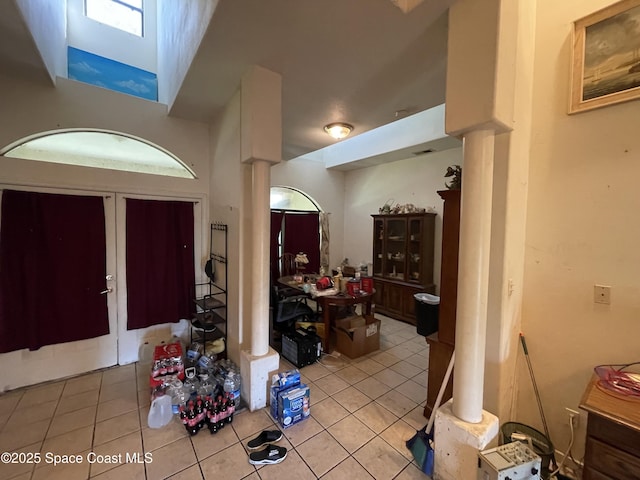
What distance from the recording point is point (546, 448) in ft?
5.30

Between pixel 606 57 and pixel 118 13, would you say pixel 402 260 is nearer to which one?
pixel 606 57

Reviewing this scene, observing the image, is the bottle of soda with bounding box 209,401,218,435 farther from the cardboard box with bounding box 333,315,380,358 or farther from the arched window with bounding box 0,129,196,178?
the arched window with bounding box 0,129,196,178

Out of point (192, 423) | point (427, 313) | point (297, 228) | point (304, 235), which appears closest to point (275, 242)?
point (297, 228)

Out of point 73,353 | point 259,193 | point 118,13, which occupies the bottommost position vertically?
point 73,353

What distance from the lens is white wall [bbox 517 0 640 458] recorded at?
1493 millimetres

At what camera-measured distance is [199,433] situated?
1996mm

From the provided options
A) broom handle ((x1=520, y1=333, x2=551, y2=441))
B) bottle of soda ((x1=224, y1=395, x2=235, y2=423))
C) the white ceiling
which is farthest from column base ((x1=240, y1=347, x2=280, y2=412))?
the white ceiling

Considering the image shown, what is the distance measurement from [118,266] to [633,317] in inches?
169

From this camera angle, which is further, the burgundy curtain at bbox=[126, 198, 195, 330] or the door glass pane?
the door glass pane

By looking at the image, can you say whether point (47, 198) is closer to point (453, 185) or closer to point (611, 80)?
point (453, 185)

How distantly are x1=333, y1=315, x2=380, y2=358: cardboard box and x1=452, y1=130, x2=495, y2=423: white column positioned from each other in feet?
5.52

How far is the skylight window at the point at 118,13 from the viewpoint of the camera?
117 inches

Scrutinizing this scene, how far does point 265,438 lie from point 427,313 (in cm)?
244

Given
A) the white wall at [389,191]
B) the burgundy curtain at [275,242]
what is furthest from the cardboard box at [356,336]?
the burgundy curtain at [275,242]
